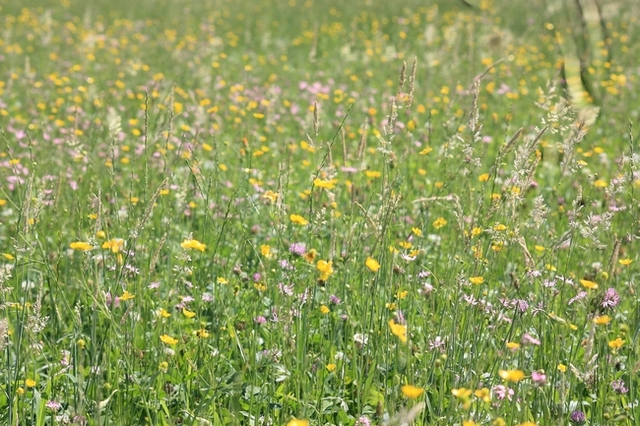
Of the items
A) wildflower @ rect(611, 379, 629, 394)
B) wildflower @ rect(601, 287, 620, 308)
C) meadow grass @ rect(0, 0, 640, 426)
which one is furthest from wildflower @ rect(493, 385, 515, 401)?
wildflower @ rect(601, 287, 620, 308)

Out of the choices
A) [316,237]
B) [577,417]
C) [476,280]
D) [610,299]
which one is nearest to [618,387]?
[577,417]

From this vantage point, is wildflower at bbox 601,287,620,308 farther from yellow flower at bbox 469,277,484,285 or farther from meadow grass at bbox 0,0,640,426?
yellow flower at bbox 469,277,484,285

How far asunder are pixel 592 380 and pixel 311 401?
0.78 m

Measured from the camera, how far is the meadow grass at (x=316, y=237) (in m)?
2.03

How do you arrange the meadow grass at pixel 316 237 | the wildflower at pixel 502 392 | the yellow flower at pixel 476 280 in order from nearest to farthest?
the wildflower at pixel 502 392 → the meadow grass at pixel 316 237 → the yellow flower at pixel 476 280

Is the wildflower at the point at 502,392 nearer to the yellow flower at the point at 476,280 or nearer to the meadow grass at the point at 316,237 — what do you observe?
the meadow grass at the point at 316,237

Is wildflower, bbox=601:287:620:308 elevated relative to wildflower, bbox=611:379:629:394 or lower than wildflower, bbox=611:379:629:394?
elevated

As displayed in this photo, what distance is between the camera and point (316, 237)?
11.5 feet

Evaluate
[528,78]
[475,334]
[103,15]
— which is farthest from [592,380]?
[103,15]

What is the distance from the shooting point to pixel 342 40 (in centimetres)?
908

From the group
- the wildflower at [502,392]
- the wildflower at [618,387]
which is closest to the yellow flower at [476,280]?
the wildflower at [502,392]

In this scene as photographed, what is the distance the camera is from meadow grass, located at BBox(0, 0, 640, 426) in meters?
2.03

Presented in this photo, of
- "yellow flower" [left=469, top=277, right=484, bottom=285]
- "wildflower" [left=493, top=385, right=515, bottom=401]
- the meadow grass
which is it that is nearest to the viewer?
"wildflower" [left=493, top=385, right=515, bottom=401]

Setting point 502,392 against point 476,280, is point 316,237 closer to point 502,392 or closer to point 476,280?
point 476,280
